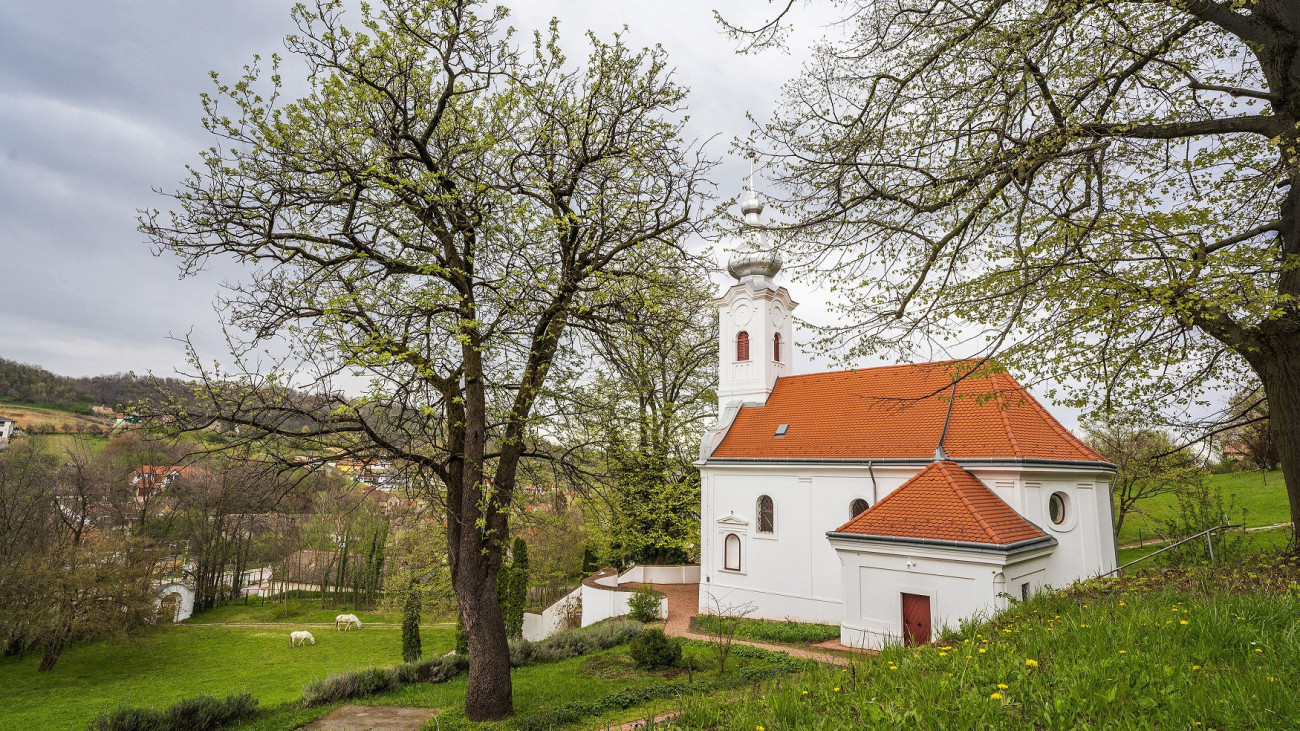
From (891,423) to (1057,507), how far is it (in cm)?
455

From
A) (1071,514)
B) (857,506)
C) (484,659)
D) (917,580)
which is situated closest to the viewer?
(484,659)

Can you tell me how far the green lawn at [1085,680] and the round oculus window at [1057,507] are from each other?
1098 centimetres

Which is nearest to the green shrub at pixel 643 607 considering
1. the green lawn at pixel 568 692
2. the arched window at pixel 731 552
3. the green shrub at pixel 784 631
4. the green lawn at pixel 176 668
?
the green shrub at pixel 784 631

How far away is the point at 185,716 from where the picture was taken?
1056 centimetres

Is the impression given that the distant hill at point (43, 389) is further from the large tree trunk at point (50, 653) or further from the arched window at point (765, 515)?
the arched window at point (765, 515)

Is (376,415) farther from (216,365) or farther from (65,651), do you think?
(65,651)

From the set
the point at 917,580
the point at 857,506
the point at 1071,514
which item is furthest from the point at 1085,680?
the point at 857,506

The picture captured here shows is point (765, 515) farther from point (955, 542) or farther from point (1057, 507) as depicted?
point (1057, 507)

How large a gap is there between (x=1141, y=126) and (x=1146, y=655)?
5841 mm

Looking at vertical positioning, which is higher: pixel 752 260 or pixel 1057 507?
pixel 752 260

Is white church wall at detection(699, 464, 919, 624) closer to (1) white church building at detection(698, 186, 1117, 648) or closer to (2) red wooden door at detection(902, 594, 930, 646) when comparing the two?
(1) white church building at detection(698, 186, 1117, 648)

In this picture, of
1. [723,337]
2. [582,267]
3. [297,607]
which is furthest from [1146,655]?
[297,607]

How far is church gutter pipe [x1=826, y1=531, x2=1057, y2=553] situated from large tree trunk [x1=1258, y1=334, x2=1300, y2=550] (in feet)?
21.3

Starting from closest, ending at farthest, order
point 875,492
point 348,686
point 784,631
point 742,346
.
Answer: point 348,686 < point 784,631 < point 875,492 < point 742,346
